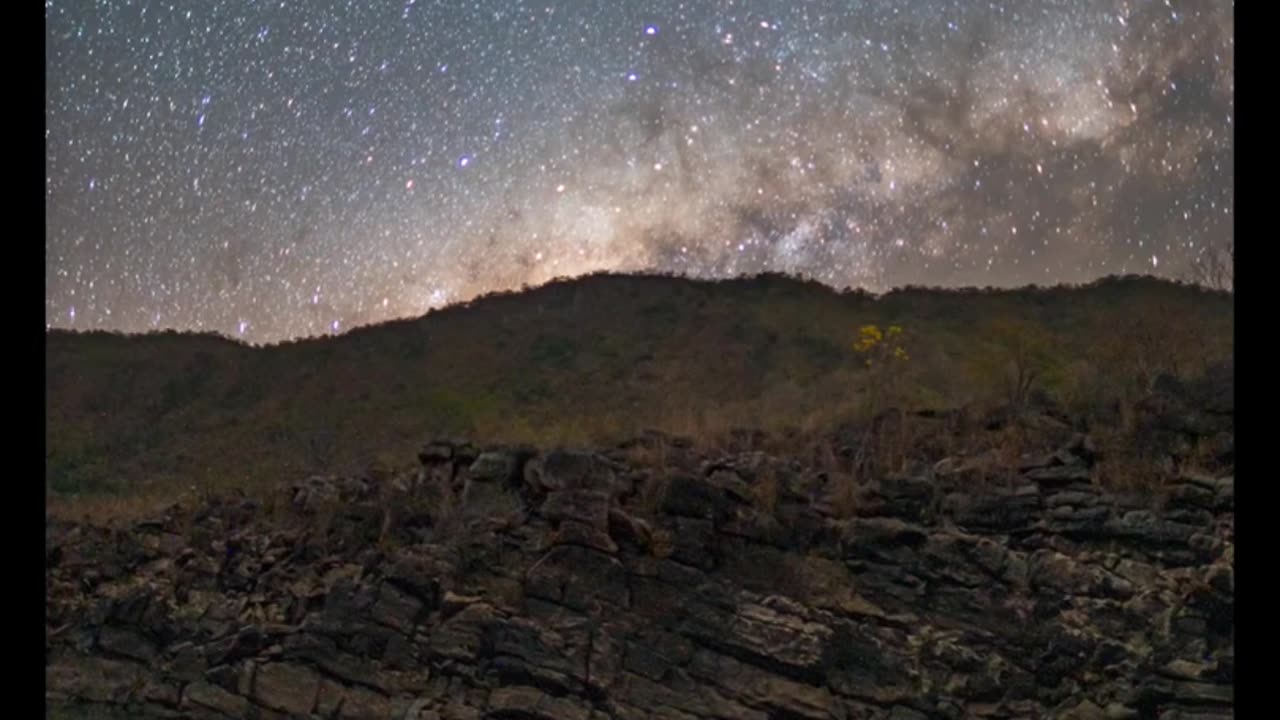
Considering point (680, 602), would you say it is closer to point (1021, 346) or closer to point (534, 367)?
point (1021, 346)

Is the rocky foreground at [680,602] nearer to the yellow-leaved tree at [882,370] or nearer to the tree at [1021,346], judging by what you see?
the yellow-leaved tree at [882,370]

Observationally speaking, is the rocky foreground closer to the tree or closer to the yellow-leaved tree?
the yellow-leaved tree

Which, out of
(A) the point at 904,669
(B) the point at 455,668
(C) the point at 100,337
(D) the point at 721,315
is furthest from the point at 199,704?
(C) the point at 100,337

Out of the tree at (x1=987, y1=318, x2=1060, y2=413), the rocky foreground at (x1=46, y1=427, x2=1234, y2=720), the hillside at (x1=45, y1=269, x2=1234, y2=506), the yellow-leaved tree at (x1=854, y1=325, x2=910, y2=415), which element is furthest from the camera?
the hillside at (x1=45, y1=269, x2=1234, y2=506)

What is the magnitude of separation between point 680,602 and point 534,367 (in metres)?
28.1

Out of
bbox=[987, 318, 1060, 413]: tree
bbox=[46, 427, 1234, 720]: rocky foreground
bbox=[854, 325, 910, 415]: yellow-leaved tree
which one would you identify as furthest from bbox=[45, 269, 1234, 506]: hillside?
bbox=[46, 427, 1234, 720]: rocky foreground

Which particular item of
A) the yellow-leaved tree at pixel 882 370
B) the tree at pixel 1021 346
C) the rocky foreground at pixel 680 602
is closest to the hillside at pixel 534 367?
the tree at pixel 1021 346

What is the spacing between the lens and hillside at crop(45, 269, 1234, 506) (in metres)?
29.1

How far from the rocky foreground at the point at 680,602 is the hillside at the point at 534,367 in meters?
7.51

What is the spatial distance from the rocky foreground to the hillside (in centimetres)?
751

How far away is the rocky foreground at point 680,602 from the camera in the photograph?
10.4 meters

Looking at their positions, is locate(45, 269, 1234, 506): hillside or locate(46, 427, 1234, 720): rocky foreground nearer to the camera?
locate(46, 427, 1234, 720): rocky foreground
